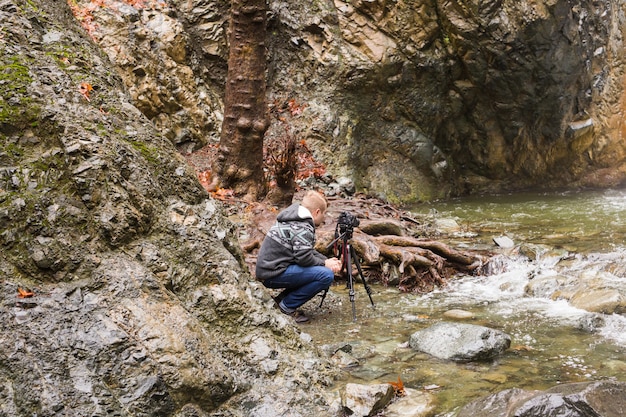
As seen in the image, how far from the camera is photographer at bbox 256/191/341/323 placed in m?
5.35

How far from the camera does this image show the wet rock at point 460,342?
4402 millimetres

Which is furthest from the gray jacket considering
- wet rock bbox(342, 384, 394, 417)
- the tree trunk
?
the tree trunk


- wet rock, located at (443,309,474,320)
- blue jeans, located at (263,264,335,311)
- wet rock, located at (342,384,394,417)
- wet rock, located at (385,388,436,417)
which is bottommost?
wet rock, located at (443,309,474,320)

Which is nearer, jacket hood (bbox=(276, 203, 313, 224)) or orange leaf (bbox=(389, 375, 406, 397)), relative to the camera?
orange leaf (bbox=(389, 375, 406, 397))

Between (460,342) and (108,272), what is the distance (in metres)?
2.90

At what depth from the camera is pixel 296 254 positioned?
5.38 metres

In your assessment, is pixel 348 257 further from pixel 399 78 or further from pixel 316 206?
pixel 399 78

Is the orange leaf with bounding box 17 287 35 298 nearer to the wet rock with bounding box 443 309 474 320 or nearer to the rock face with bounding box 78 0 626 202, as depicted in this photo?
the wet rock with bounding box 443 309 474 320

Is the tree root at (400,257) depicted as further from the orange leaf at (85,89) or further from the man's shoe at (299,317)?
the orange leaf at (85,89)

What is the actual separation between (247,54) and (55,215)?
657 centimetres

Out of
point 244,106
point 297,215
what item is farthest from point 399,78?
point 297,215

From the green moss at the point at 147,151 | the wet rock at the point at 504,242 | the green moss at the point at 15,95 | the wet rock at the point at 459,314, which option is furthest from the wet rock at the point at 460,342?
the wet rock at the point at 504,242

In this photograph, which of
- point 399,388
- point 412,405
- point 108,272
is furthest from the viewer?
point 399,388

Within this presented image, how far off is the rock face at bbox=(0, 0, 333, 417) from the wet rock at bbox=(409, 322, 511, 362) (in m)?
1.14
